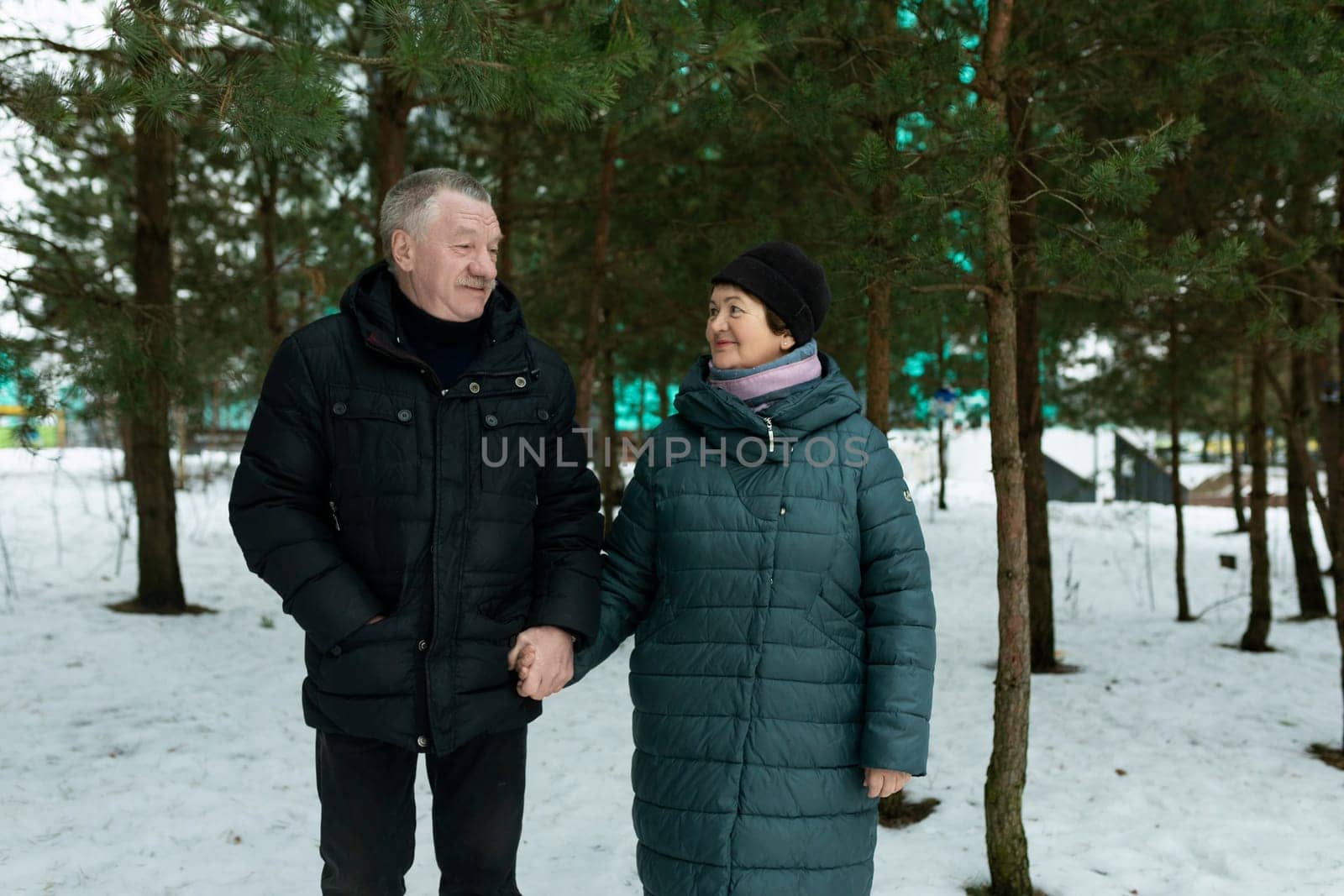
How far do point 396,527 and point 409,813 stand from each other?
2.02ft

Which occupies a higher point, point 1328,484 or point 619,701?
point 1328,484

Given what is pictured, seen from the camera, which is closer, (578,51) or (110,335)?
(578,51)

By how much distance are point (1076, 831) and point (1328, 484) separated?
2.83m

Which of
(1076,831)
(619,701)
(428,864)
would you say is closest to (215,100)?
(428,864)

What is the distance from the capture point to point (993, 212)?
3.21 meters

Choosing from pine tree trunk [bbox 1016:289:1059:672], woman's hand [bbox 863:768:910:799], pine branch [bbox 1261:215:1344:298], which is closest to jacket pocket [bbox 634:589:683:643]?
woman's hand [bbox 863:768:910:799]

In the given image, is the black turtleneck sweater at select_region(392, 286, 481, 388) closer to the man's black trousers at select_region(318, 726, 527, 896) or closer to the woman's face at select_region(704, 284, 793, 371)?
the woman's face at select_region(704, 284, 793, 371)

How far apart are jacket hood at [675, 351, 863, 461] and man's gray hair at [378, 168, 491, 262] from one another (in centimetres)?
60

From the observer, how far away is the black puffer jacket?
1.80 m

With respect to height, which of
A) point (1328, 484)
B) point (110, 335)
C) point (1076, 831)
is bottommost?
point (1076, 831)

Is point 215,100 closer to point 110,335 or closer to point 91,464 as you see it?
point 110,335

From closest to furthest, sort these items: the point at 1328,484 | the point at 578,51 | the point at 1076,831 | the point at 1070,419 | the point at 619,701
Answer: the point at 578,51 < the point at 1076,831 < the point at 1328,484 < the point at 619,701 < the point at 1070,419

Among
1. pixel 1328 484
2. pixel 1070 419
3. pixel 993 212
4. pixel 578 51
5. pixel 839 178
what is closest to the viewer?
pixel 578 51

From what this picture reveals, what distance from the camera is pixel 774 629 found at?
186cm
